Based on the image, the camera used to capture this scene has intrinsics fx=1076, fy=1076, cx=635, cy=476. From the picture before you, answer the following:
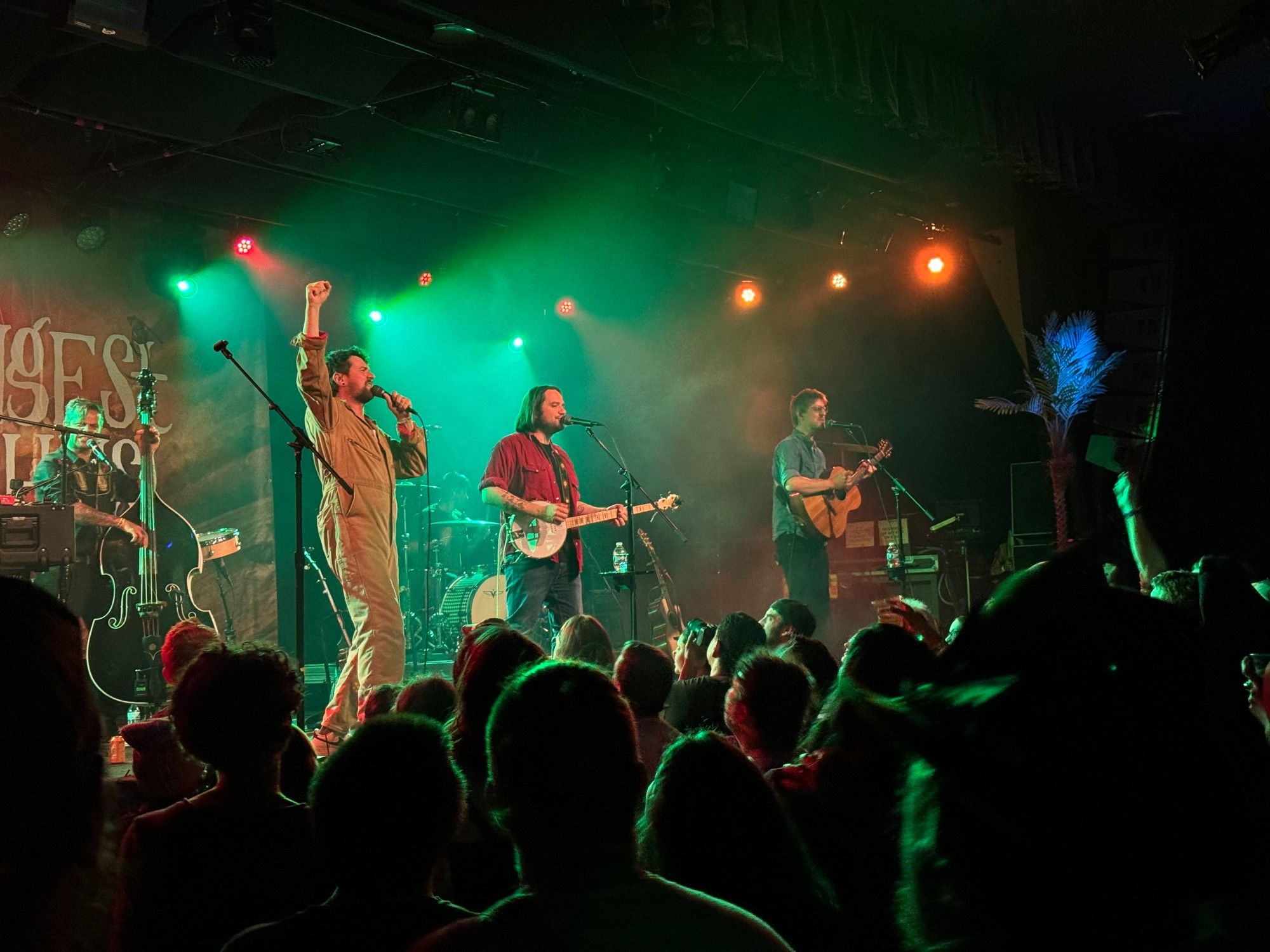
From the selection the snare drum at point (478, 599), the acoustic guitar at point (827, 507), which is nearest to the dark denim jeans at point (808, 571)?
the acoustic guitar at point (827, 507)

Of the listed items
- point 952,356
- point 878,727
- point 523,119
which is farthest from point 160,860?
point 952,356

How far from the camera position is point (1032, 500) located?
32.0 ft

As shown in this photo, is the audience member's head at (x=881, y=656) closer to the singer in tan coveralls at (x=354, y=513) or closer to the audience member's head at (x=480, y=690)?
the audience member's head at (x=480, y=690)

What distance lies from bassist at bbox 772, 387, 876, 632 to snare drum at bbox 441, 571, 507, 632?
282cm

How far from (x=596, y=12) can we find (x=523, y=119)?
→ 1.69m

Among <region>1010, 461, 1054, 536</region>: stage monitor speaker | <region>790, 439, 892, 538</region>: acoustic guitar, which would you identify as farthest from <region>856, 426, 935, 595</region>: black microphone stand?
<region>1010, 461, 1054, 536</region>: stage monitor speaker

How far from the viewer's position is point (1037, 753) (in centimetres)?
65

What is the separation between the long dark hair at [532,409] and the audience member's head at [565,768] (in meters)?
7.35

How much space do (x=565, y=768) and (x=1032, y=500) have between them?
9.24 meters

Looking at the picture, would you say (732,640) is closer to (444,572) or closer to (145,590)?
(145,590)

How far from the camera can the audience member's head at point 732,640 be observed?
470 cm

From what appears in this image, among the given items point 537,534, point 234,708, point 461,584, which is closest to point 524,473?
point 537,534

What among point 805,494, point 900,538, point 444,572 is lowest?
point 444,572

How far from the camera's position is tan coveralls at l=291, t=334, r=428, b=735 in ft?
25.2
